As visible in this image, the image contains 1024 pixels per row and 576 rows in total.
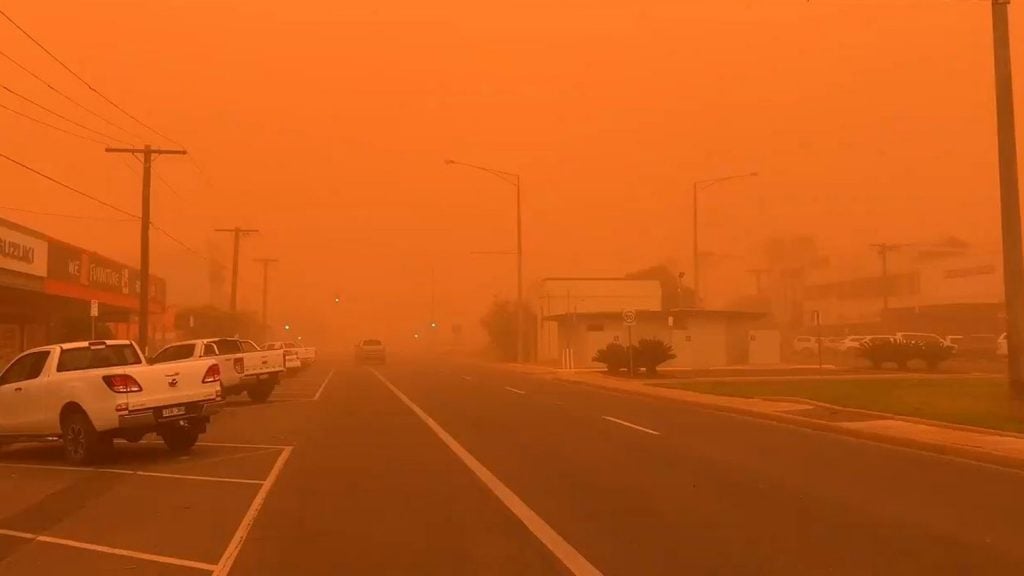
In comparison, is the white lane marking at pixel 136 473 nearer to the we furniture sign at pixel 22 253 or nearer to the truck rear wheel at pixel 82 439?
the truck rear wheel at pixel 82 439

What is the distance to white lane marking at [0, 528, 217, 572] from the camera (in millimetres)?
9133

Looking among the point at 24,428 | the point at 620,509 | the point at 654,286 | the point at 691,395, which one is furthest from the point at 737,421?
the point at 654,286

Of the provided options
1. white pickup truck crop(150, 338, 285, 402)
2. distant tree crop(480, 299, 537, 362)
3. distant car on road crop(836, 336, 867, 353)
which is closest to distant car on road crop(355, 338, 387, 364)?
distant tree crop(480, 299, 537, 362)

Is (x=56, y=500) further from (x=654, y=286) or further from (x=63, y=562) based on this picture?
(x=654, y=286)

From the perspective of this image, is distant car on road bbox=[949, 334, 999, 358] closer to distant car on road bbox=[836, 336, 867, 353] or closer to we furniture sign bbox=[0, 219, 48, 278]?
distant car on road bbox=[836, 336, 867, 353]

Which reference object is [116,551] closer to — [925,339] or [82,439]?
[82,439]

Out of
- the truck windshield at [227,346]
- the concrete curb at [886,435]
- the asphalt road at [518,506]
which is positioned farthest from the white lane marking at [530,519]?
the truck windshield at [227,346]

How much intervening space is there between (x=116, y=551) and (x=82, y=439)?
7.42m

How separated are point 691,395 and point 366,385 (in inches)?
631

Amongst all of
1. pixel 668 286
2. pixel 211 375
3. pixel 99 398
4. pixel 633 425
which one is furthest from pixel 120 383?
pixel 668 286

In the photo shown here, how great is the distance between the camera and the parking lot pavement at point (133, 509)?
9.44 meters

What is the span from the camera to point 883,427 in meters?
20.9

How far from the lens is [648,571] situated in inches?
341

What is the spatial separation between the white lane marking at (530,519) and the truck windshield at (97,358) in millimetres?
5703
